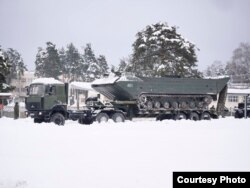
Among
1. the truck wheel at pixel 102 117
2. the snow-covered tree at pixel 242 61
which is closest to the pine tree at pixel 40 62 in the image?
the snow-covered tree at pixel 242 61

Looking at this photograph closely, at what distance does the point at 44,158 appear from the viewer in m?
9.55

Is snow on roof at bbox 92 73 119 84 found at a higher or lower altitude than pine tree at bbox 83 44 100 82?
lower

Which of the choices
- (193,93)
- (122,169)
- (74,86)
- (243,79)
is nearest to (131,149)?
(122,169)

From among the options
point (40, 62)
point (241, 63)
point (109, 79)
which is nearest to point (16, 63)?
point (40, 62)

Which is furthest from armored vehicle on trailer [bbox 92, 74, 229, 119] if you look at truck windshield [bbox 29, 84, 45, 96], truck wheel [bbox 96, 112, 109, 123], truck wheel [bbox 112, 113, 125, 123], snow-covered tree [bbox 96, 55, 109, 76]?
snow-covered tree [bbox 96, 55, 109, 76]

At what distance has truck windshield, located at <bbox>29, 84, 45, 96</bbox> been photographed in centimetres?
2109

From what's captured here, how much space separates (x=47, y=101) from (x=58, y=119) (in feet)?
3.99

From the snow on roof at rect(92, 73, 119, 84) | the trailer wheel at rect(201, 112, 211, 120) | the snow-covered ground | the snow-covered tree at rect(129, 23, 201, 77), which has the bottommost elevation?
the snow-covered ground

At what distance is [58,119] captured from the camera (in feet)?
68.7

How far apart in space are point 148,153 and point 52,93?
1229 centimetres

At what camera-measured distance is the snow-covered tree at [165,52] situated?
39.2 meters

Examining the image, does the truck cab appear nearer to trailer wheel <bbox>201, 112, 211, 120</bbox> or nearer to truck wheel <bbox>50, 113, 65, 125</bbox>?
truck wheel <bbox>50, 113, 65, 125</bbox>

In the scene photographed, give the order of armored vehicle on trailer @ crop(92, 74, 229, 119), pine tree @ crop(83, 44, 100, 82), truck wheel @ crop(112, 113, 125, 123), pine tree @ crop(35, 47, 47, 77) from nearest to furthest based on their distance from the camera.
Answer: truck wheel @ crop(112, 113, 125, 123) → armored vehicle on trailer @ crop(92, 74, 229, 119) → pine tree @ crop(35, 47, 47, 77) → pine tree @ crop(83, 44, 100, 82)

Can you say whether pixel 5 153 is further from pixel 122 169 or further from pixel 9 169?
pixel 122 169
